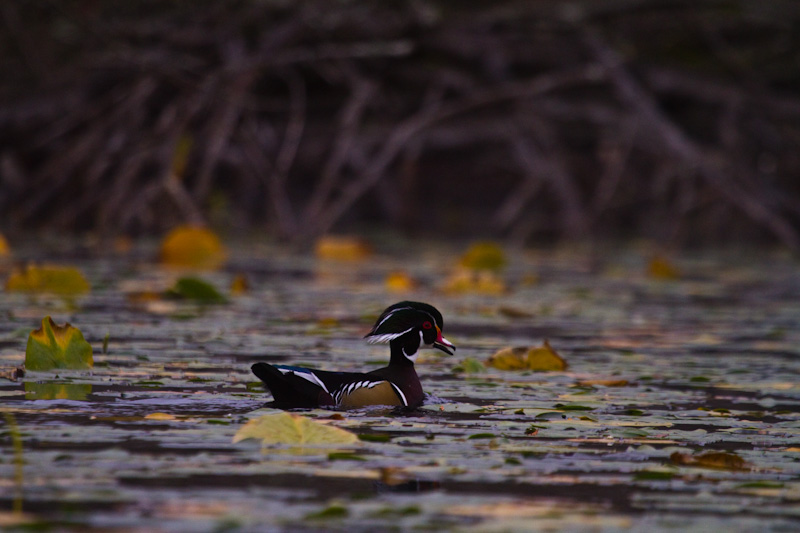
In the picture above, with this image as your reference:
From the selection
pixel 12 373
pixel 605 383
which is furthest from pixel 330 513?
pixel 605 383

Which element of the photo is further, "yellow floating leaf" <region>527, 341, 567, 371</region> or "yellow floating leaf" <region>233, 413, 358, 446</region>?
"yellow floating leaf" <region>527, 341, 567, 371</region>

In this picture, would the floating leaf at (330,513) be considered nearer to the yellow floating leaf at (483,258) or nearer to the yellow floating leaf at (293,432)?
the yellow floating leaf at (293,432)

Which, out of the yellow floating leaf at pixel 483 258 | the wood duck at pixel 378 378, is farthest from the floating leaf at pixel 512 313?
the wood duck at pixel 378 378

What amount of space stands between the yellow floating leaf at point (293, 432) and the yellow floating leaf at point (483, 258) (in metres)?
5.63

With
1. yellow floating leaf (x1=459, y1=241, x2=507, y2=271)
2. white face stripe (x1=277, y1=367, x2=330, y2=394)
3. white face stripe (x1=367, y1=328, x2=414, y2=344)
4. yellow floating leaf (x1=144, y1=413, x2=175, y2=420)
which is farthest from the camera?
yellow floating leaf (x1=459, y1=241, x2=507, y2=271)

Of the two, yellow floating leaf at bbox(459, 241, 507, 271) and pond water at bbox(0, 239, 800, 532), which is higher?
yellow floating leaf at bbox(459, 241, 507, 271)

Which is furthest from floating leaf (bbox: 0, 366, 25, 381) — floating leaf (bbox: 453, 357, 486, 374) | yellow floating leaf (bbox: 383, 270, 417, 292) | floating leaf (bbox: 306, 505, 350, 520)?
yellow floating leaf (bbox: 383, 270, 417, 292)

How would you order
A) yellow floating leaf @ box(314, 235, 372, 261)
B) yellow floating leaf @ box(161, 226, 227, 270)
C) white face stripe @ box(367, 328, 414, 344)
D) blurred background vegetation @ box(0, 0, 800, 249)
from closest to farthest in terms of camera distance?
white face stripe @ box(367, 328, 414, 344), yellow floating leaf @ box(161, 226, 227, 270), yellow floating leaf @ box(314, 235, 372, 261), blurred background vegetation @ box(0, 0, 800, 249)

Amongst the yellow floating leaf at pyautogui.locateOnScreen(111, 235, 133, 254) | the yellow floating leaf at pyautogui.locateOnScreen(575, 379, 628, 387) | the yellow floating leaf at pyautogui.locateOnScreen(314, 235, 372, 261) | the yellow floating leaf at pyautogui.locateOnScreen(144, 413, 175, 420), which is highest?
the yellow floating leaf at pyautogui.locateOnScreen(111, 235, 133, 254)

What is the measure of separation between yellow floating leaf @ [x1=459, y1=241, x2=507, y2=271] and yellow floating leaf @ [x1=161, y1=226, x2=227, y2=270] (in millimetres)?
1643

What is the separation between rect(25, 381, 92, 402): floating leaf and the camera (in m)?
3.93

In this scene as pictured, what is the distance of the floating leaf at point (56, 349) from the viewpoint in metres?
4.42

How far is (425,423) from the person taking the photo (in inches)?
147

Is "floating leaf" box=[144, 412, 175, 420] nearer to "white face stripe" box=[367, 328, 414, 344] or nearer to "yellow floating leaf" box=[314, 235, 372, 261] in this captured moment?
"white face stripe" box=[367, 328, 414, 344]
